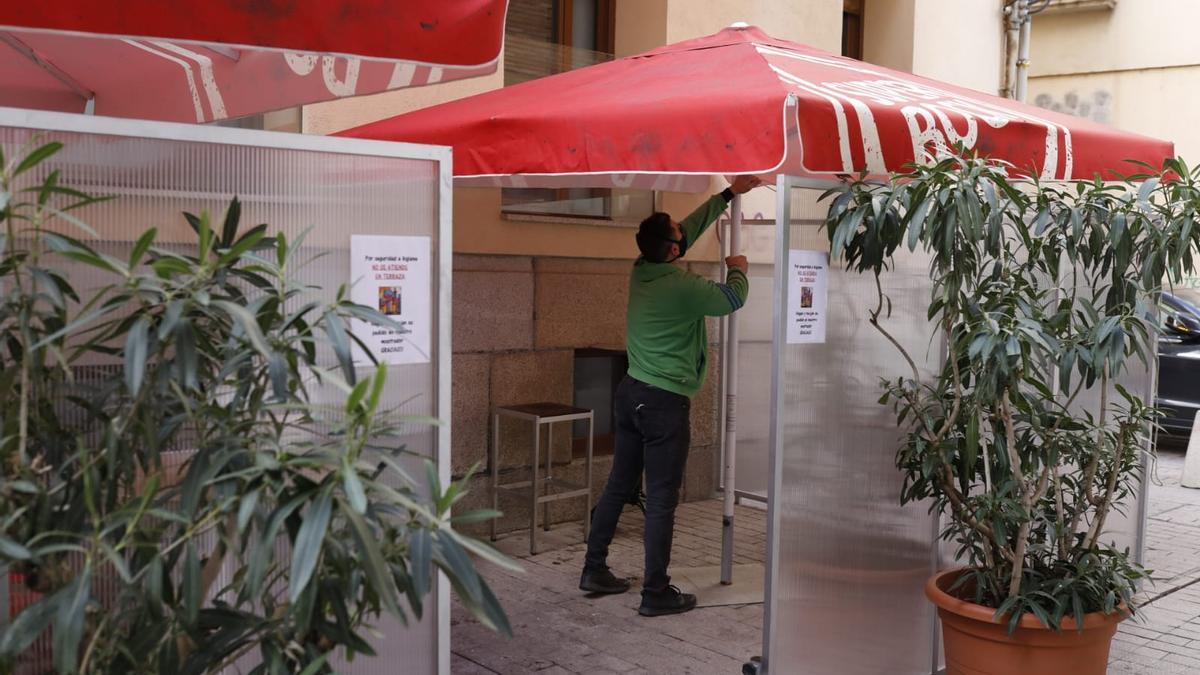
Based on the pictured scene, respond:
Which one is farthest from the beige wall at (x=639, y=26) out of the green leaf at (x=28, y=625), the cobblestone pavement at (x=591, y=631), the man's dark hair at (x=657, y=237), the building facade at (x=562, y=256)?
the green leaf at (x=28, y=625)

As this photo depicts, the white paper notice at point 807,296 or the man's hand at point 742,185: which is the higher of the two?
the man's hand at point 742,185

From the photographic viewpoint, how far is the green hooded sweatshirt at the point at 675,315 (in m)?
4.98

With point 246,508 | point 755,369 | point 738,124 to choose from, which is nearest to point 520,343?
point 755,369

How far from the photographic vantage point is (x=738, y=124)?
3652 mm

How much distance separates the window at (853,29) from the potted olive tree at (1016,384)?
5893 mm

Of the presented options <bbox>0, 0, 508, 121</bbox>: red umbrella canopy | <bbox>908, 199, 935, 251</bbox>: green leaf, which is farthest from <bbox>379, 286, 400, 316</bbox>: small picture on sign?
<bbox>908, 199, 935, 251</bbox>: green leaf

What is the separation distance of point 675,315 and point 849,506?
1.26m

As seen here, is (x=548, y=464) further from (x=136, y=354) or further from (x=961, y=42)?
(x=961, y=42)

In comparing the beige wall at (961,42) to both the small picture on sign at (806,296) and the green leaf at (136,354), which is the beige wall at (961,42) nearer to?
the small picture on sign at (806,296)

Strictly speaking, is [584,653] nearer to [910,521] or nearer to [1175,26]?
[910,521]

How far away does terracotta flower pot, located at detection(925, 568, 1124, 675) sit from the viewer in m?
3.95

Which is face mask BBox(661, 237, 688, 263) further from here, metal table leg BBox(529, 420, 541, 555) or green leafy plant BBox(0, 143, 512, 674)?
green leafy plant BBox(0, 143, 512, 674)

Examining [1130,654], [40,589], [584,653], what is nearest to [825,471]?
[584,653]

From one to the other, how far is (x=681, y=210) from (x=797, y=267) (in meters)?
3.71
